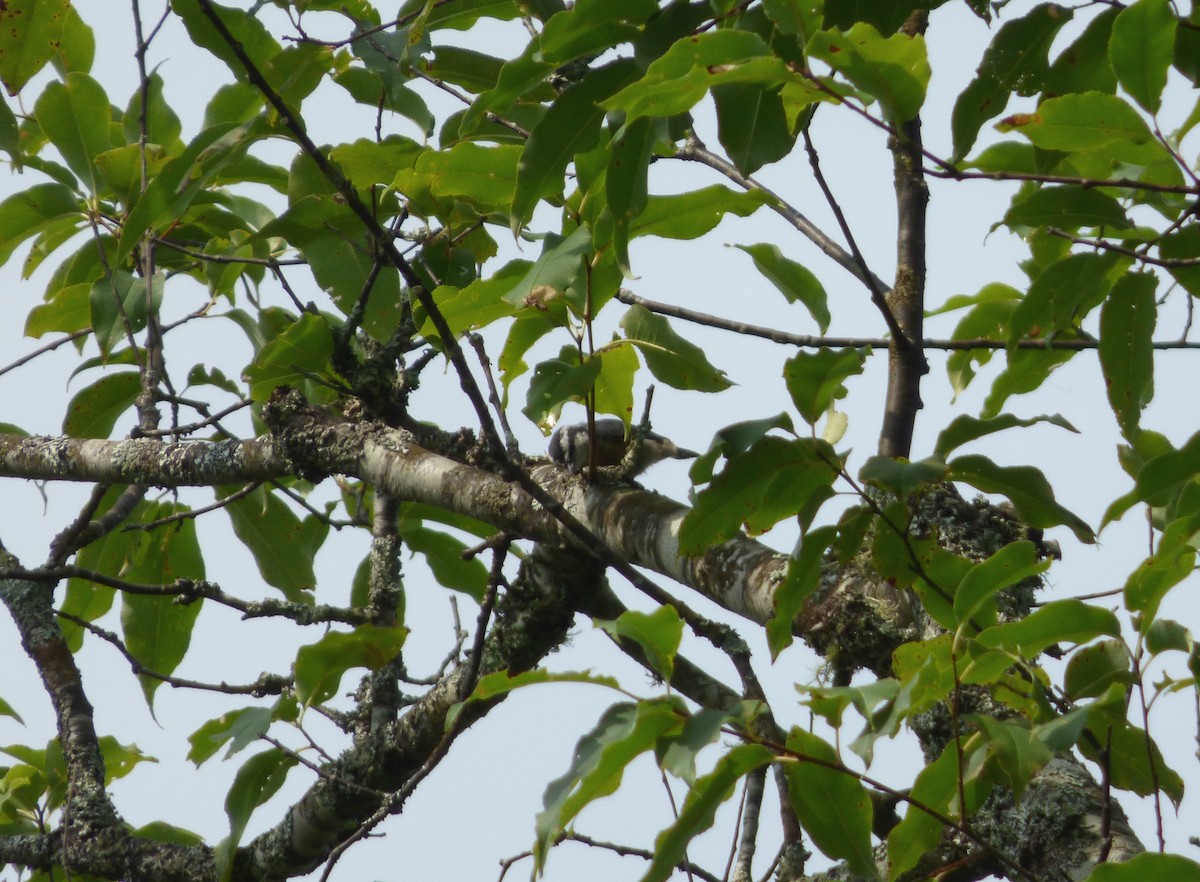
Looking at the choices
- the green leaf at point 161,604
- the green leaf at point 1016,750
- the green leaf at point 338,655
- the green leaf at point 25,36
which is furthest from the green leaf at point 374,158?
the green leaf at point 161,604

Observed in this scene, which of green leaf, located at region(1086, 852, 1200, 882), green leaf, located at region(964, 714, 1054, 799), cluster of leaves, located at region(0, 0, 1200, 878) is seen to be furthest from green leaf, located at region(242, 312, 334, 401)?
green leaf, located at region(1086, 852, 1200, 882)

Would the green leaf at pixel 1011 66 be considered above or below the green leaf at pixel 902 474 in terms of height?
above

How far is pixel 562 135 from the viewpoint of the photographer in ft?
3.85

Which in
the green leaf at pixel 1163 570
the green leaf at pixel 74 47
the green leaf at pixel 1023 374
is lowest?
the green leaf at pixel 1163 570

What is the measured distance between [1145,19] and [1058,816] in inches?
30.3

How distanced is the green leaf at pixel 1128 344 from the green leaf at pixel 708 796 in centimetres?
69

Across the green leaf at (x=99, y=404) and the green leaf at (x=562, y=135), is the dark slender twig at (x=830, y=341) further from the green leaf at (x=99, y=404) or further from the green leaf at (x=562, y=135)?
the green leaf at (x=99, y=404)

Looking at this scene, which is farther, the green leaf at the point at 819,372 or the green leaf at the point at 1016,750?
the green leaf at the point at 819,372

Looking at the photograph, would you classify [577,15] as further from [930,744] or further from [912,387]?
[930,744]

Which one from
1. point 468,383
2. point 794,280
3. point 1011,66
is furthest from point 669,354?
point 1011,66

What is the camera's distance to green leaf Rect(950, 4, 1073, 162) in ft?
4.27

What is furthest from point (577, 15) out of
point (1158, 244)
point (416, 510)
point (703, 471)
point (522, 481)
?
point (416, 510)

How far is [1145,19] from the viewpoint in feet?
3.21

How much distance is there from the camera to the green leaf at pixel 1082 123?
98 cm
